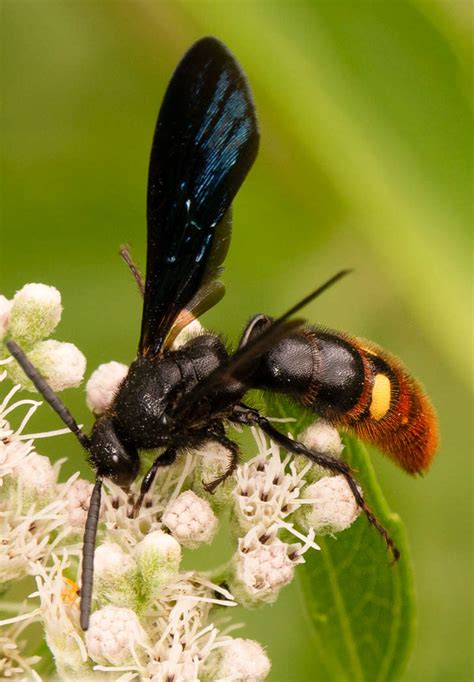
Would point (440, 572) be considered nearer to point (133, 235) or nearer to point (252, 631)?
point (252, 631)

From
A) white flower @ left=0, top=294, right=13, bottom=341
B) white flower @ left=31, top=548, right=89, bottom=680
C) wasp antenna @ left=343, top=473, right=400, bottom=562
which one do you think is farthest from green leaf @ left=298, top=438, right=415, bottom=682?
white flower @ left=0, top=294, right=13, bottom=341

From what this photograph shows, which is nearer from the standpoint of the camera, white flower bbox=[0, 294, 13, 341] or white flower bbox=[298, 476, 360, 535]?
white flower bbox=[298, 476, 360, 535]

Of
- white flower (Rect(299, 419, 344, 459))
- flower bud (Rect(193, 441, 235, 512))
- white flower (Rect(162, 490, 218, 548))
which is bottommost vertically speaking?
white flower (Rect(162, 490, 218, 548))

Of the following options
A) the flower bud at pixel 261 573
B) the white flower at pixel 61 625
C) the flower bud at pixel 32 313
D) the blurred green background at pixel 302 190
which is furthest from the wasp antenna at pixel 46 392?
the blurred green background at pixel 302 190

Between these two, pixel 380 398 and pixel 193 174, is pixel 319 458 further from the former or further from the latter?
pixel 193 174

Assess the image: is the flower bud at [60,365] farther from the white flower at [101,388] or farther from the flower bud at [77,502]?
the flower bud at [77,502]

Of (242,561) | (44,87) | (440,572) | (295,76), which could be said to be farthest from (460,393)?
(44,87)

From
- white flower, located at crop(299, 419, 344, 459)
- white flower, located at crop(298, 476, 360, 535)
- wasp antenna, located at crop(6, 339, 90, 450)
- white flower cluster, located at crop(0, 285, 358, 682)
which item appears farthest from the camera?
white flower, located at crop(299, 419, 344, 459)

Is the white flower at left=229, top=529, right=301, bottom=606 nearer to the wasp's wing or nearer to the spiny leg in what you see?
the spiny leg
